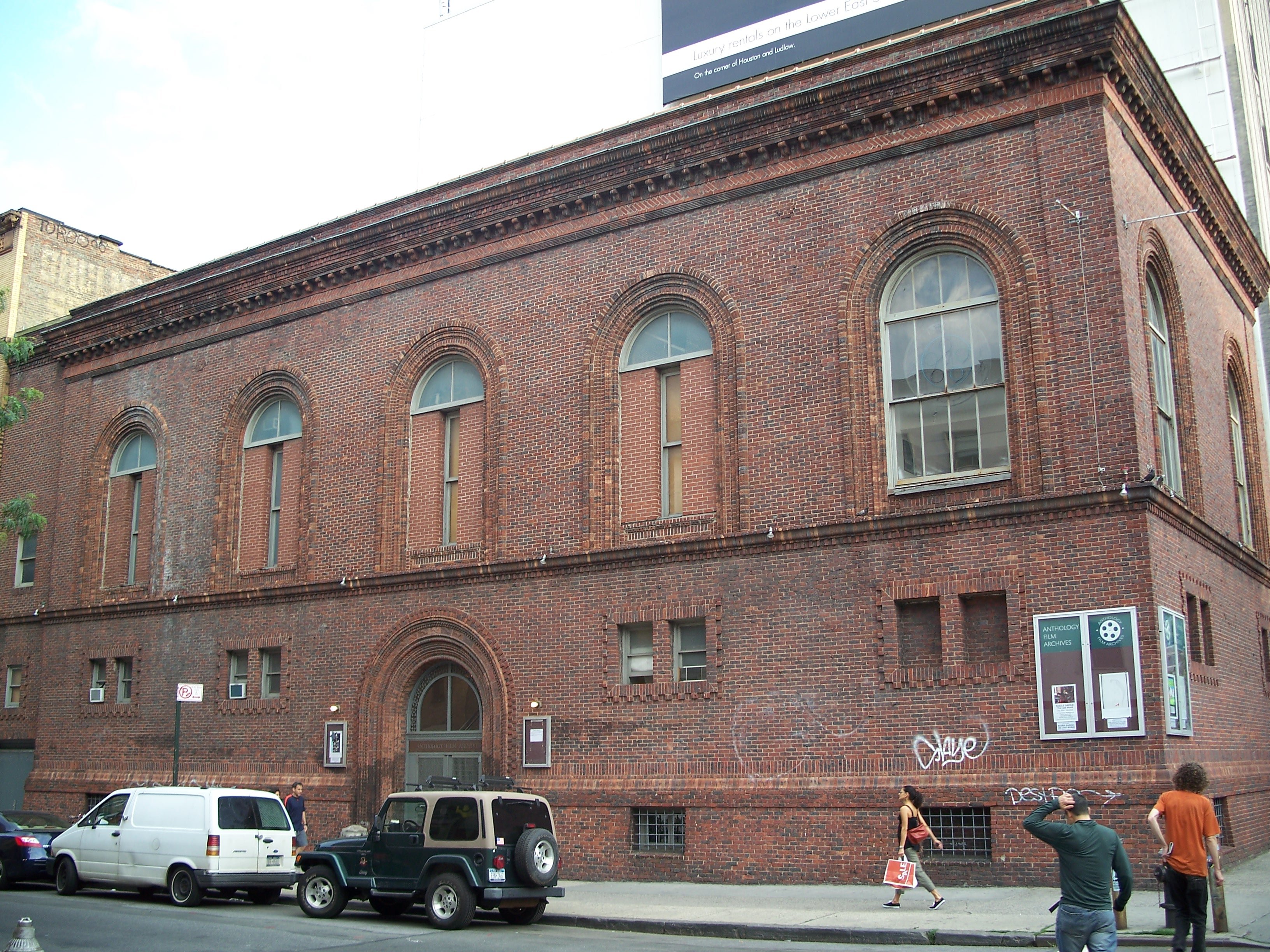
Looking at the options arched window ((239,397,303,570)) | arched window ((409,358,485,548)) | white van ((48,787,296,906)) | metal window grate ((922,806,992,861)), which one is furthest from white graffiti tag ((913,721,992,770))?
arched window ((239,397,303,570))

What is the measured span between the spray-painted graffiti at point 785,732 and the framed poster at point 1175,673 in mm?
4418

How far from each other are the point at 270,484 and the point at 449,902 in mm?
14967

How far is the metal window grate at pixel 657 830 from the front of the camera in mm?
21078

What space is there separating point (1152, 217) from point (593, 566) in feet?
36.2

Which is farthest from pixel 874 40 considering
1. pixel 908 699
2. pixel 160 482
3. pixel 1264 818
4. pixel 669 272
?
pixel 160 482

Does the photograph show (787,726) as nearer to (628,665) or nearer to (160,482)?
(628,665)

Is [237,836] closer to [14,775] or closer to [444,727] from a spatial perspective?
[444,727]

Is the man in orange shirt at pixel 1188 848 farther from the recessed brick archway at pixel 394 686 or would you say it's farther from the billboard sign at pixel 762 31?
the billboard sign at pixel 762 31

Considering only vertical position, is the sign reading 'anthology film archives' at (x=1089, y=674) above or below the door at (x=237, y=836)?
above

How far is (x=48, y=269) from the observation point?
122 feet

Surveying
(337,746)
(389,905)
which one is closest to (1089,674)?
(389,905)

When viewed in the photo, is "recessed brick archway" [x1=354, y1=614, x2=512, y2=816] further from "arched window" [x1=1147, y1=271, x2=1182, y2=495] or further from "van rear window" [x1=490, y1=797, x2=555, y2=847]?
"arched window" [x1=1147, y1=271, x2=1182, y2=495]

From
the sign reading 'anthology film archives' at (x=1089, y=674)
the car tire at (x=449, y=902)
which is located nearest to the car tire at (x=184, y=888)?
the car tire at (x=449, y=902)

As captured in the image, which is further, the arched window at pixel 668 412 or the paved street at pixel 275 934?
the arched window at pixel 668 412
